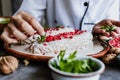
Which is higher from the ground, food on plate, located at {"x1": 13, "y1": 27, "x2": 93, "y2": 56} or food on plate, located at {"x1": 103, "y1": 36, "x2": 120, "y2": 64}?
food on plate, located at {"x1": 13, "y1": 27, "x2": 93, "y2": 56}

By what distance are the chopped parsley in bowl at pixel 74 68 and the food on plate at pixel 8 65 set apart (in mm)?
110

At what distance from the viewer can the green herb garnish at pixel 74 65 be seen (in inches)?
22.3

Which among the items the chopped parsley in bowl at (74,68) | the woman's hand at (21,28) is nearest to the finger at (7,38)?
the woman's hand at (21,28)

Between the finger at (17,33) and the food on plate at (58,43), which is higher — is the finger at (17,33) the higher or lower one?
the higher one

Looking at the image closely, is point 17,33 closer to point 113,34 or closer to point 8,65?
point 8,65

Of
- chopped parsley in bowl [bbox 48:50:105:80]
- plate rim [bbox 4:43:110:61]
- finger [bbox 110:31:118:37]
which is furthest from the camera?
finger [bbox 110:31:118:37]

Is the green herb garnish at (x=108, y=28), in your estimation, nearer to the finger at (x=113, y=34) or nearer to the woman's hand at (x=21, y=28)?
the finger at (x=113, y=34)

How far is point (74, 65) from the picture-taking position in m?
0.57

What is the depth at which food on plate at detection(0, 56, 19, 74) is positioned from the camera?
632mm

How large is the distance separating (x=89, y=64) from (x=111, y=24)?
34cm

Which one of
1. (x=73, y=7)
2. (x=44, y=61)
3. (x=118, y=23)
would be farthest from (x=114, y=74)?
(x=73, y=7)

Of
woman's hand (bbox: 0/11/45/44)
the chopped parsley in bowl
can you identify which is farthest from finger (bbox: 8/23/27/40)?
the chopped parsley in bowl

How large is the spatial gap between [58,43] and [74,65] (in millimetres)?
191

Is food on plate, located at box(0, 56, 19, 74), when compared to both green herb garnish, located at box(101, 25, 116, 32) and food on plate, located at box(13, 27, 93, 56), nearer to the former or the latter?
food on plate, located at box(13, 27, 93, 56)
